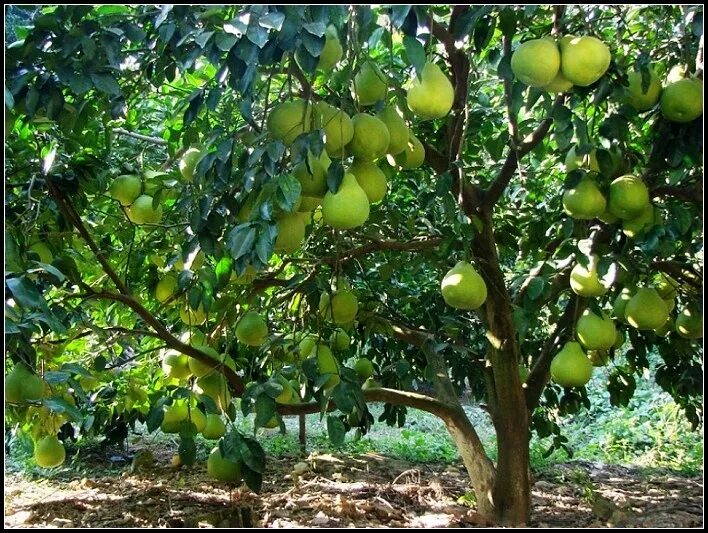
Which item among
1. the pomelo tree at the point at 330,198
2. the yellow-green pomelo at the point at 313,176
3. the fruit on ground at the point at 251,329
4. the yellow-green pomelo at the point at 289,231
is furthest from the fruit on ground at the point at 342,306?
the yellow-green pomelo at the point at 313,176

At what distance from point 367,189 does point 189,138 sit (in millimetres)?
1003

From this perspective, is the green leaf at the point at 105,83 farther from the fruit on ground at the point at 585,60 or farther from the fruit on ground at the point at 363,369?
the fruit on ground at the point at 363,369

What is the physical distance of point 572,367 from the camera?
2838mm

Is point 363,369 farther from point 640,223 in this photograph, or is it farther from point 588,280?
point 640,223

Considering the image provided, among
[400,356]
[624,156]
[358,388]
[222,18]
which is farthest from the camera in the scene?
[400,356]

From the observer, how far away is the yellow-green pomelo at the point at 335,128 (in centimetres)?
181

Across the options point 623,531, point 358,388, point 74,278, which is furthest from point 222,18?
point 623,531

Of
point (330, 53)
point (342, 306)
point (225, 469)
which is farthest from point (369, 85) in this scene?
point (342, 306)

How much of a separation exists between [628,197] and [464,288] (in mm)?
681

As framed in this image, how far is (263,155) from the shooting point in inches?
65.5

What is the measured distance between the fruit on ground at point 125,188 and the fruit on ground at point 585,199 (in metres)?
1.75

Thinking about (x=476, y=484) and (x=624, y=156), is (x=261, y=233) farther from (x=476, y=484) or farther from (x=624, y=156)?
(x=476, y=484)

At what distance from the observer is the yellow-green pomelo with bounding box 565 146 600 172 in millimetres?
2500

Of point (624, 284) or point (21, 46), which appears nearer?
point (21, 46)
